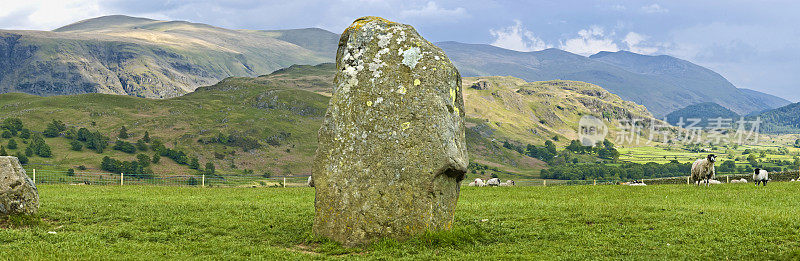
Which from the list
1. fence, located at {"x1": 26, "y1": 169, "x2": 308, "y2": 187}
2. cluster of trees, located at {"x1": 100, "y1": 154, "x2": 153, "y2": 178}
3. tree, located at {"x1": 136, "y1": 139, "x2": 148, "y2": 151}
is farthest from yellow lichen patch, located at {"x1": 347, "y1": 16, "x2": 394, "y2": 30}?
tree, located at {"x1": 136, "y1": 139, "x2": 148, "y2": 151}

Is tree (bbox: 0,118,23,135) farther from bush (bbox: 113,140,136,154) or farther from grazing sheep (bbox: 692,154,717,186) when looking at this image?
grazing sheep (bbox: 692,154,717,186)

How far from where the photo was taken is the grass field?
42.2 feet

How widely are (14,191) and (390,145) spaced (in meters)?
11.2

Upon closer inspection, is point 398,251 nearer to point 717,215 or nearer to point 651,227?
point 651,227

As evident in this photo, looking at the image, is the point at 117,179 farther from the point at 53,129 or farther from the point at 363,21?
the point at 53,129

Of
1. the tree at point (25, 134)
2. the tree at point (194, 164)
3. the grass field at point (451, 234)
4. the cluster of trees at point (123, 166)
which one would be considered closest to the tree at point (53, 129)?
the tree at point (25, 134)

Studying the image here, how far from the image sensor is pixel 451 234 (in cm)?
1453

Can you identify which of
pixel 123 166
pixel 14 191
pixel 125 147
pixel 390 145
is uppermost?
pixel 390 145

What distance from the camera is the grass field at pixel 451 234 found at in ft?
42.2

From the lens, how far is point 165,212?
19406 mm

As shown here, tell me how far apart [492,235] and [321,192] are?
16.5 ft

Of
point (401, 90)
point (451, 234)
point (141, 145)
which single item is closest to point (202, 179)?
point (401, 90)

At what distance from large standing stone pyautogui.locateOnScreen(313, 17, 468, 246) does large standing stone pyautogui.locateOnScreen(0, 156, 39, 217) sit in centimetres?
891

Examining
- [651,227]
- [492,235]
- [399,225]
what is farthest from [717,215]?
[399,225]
